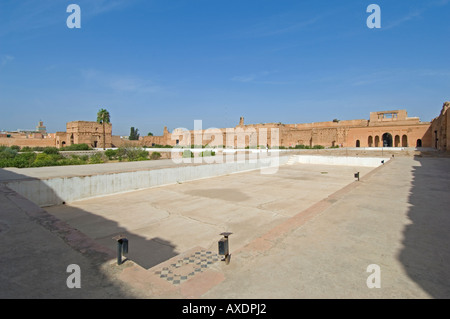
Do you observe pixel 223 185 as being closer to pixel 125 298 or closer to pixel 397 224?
pixel 397 224

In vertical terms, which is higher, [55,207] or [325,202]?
[325,202]

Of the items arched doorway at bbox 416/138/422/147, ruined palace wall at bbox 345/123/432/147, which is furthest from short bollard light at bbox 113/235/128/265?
arched doorway at bbox 416/138/422/147

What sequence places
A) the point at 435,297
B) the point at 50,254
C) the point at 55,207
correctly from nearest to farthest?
the point at 435,297
the point at 50,254
the point at 55,207

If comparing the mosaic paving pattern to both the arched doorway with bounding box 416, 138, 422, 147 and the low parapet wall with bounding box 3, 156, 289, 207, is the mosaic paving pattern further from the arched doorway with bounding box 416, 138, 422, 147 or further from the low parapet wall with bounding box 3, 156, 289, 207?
the arched doorway with bounding box 416, 138, 422, 147

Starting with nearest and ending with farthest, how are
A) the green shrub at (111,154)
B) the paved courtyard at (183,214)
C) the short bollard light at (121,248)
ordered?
the short bollard light at (121,248) → the paved courtyard at (183,214) → the green shrub at (111,154)

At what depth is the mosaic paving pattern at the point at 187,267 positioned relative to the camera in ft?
8.76

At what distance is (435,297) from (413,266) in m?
0.58

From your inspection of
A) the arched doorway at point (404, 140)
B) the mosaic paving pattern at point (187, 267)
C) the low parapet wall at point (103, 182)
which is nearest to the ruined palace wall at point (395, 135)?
the arched doorway at point (404, 140)

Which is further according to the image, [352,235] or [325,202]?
[325,202]

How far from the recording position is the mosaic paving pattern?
8.76ft
